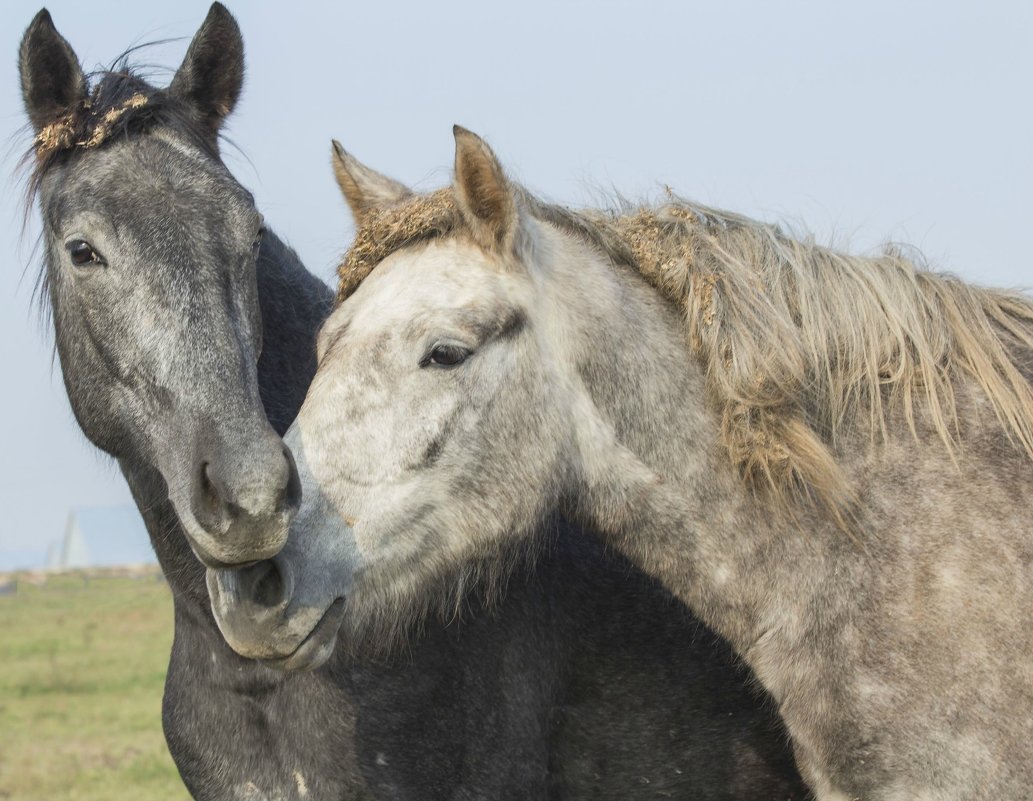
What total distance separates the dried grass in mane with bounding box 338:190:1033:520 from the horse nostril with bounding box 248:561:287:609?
1.23 meters

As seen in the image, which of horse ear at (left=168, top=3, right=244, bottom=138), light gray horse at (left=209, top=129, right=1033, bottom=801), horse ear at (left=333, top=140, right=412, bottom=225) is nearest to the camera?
light gray horse at (left=209, top=129, right=1033, bottom=801)

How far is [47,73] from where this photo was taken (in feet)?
14.9

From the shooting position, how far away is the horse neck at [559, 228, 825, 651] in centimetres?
416

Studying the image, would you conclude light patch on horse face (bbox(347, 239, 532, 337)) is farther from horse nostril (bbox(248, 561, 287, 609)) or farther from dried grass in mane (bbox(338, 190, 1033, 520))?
horse nostril (bbox(248, 561, 287, 609))

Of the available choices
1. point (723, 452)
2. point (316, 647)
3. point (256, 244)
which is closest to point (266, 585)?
point (316, 647)

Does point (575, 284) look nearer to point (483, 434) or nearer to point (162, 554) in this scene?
point (483, 434)

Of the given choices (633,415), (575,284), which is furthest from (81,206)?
(633,415)

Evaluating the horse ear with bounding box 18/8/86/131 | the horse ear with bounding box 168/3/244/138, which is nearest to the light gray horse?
the horse ear with bounding box 168/3/244/138

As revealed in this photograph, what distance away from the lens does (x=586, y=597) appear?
4988 millimetres

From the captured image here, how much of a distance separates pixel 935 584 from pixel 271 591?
87.0 inches

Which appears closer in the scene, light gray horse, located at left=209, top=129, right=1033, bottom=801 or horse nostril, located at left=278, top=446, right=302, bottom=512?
horse nostril, located at left=278, top=446, right=302, bottom=512

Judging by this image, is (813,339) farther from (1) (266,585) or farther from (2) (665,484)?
(1) (266,585)

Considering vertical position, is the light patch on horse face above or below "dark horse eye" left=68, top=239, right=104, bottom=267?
above

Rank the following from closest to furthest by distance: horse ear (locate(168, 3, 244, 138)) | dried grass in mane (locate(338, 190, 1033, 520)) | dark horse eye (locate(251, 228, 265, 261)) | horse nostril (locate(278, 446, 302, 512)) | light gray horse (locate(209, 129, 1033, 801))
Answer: horse nostril (locate(278, 446, 302, 512))
light gray horse (locate(209, 129, 1033, 801))
dried grass in mane (locate(338, 190, 1033, 520))
dark horse eye (locate(251, 228, 265, 261))
horse ear (locate(168, 3, 244, 138))
